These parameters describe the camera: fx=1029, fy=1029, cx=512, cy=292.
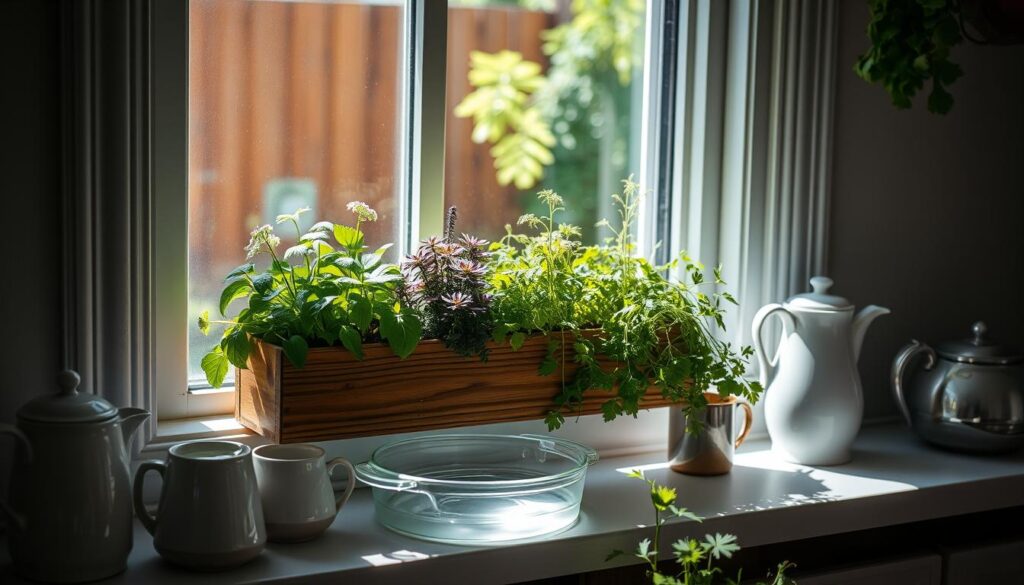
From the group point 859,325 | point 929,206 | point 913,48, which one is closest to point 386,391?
point 859,325

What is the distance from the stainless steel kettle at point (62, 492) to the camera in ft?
3.72

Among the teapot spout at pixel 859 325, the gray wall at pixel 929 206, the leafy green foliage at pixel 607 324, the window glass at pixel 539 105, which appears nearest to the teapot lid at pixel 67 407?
the leafy green foliage at pixel 607 324

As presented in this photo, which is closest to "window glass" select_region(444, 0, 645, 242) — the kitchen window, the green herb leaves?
the kitchen window

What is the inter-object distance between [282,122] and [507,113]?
3577 mm

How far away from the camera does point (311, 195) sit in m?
1.62

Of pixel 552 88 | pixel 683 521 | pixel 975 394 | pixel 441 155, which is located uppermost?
pixel 552 88

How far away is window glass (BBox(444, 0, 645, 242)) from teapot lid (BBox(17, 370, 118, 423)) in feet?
10.2

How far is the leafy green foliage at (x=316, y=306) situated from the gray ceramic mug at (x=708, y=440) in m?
0.50

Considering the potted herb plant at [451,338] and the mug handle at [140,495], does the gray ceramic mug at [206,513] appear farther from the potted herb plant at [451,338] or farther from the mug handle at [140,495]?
the potted herb plant at [451,338]

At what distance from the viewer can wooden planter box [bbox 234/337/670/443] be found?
1305 millimetres

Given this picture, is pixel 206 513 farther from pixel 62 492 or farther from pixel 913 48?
pixel 913 48

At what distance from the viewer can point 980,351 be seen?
1719 mm

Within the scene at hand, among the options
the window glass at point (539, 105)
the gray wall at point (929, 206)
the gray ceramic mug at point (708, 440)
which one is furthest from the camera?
the window glass at point (539, 105)

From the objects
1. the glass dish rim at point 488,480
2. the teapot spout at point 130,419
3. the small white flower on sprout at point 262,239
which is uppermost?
the small white flower on sprout at point 262,239
